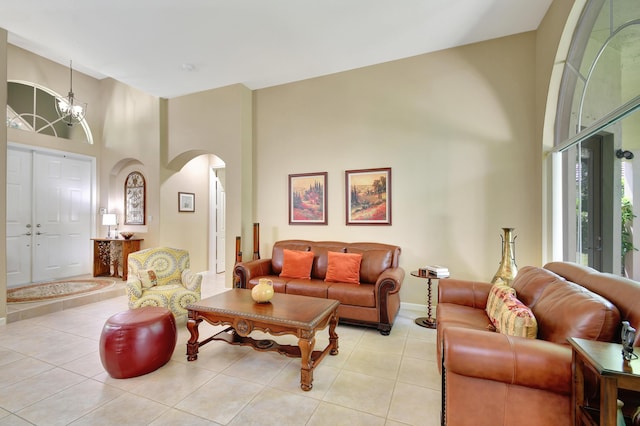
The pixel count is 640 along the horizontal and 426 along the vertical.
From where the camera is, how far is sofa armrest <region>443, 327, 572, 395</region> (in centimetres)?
133

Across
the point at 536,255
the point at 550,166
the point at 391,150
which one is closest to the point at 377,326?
the point at 536,255

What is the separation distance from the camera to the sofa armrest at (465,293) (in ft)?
8.54

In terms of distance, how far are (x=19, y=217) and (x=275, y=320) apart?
5.57 meters

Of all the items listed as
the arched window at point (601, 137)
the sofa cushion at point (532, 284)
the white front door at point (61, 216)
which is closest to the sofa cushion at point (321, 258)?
the sofa cushion at point (532, 284)

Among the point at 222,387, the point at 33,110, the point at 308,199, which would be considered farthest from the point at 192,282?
the point at 33,110

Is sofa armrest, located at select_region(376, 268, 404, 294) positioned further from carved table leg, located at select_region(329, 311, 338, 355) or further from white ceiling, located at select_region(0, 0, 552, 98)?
white ceiling, located at select_region(0, 0, 552, 98)

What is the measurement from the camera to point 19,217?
4754mm

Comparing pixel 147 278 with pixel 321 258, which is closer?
pixel 147 278

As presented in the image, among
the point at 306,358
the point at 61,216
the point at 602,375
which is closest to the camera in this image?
the point at 602,375

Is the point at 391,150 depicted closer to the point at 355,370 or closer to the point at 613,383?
the point at 355,370

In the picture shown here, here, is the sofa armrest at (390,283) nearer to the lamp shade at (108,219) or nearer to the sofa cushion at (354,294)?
the sofa cushion at (354,294)

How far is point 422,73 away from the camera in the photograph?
3.85m

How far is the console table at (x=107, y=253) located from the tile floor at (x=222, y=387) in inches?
93.5

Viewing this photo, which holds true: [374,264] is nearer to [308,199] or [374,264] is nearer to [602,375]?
[308,199]
